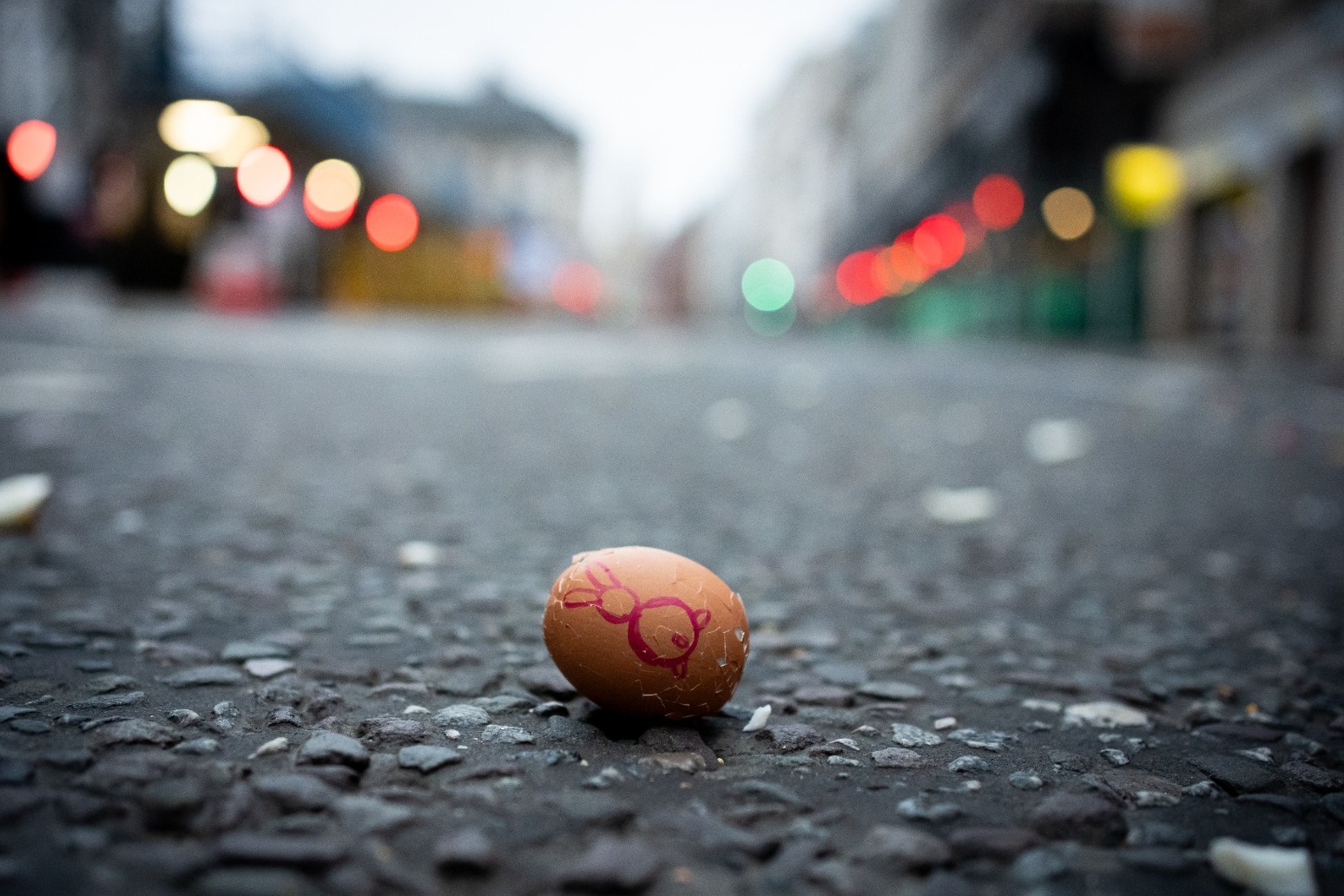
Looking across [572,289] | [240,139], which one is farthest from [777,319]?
[240,139]

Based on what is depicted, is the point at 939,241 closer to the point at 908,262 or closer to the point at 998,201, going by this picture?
the point at 908,262

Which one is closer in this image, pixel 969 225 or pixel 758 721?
pixel 758 721

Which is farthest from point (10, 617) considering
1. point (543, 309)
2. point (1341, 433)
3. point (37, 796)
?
point (543, 309)

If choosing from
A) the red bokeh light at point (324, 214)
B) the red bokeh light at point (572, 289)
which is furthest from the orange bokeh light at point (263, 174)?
the red bokeh light at point (572, 289)

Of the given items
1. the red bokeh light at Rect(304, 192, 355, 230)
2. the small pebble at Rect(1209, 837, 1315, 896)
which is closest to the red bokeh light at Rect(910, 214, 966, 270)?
the red bokeh light at Rect(304, 192, 355, 230)

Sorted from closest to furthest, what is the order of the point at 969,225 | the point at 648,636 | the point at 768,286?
the point at 648,636 → the point at 969,225 → the point at 768,286

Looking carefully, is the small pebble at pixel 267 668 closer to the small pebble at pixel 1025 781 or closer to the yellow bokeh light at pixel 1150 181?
the small pebble at pixel 1025 781

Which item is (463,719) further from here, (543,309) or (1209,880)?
(543,309)
